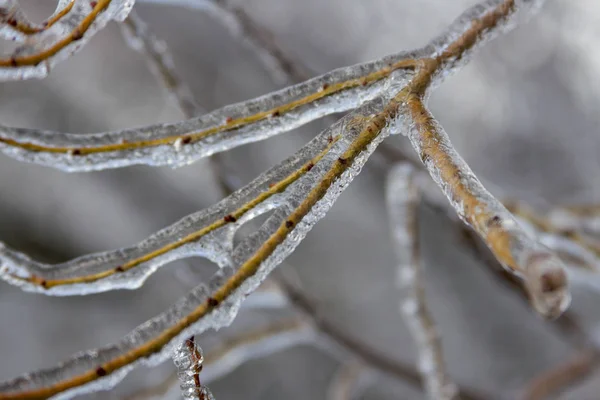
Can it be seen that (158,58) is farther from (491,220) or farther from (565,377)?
(565,377)

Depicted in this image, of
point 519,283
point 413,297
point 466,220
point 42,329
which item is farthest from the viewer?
point 42,329

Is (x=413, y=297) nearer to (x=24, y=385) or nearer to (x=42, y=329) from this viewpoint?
(x=24, y=385)

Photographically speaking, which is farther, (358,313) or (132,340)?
(358,313)

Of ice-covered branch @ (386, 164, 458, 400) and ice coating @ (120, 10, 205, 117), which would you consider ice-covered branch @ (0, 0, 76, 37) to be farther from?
ice-covered branch @ (386, 164, 458, 400)

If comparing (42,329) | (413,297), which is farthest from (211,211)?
(42,329)

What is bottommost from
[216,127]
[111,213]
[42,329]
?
[216,127]

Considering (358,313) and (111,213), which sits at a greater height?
(111,213)

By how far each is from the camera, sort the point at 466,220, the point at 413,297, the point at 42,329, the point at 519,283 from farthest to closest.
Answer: the point at 42,329
the point at 519,283
the point at 413,297
the point at 466,220
